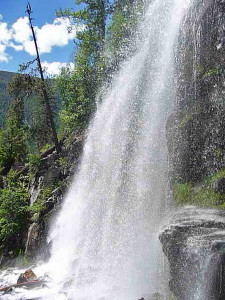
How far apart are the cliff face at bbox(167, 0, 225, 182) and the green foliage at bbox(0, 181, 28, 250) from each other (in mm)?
10366

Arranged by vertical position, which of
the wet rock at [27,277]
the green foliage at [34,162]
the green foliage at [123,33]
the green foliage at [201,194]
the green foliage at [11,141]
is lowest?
the wet rock at [27,277]

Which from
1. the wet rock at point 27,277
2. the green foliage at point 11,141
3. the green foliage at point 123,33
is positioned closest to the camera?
the wet rock at point 27,277

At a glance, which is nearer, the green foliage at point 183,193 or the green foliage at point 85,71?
the green foliage at point 183,193

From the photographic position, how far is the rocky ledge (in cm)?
675

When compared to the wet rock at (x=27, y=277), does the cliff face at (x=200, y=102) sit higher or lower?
higher

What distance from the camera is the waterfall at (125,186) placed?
11031 mm

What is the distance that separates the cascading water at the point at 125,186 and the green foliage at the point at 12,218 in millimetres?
2597

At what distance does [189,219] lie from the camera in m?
8.27

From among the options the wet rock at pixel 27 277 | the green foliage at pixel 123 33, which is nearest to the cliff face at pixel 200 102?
the green foliage at pixel 123 33

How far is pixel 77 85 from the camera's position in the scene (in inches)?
864

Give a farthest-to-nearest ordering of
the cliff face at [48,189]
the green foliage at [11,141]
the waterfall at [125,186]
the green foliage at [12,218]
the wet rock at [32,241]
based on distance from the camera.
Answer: the green foliage at [11,141]
the green foliage at [12,218]
the cliff face at [48,189]
the wet rock at [32,241]
the waterfall at [125,186]

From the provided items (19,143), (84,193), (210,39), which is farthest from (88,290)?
(19,143)

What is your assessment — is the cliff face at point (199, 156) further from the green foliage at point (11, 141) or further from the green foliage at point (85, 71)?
the green foliage at point (11, 141)

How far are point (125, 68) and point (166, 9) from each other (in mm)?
4239
